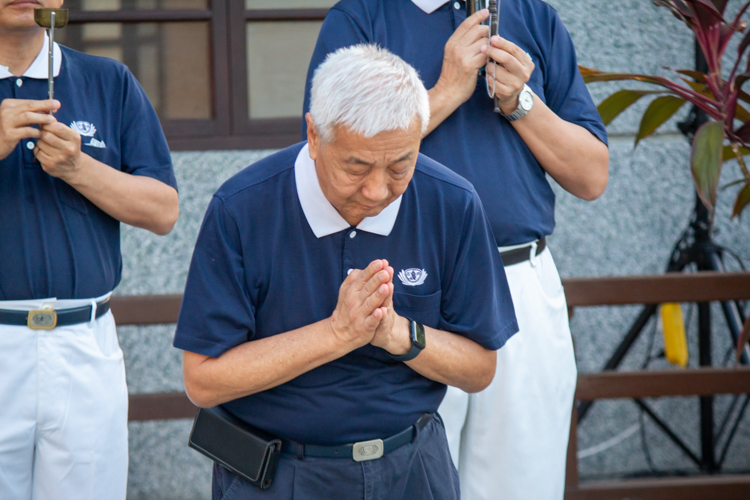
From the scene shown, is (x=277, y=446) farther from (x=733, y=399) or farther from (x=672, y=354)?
(x=733, y=399)

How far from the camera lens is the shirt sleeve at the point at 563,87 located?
6.81ft

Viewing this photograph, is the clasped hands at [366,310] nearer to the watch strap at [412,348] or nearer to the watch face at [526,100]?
the watch strap at [412,348]

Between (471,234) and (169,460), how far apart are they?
2569mm

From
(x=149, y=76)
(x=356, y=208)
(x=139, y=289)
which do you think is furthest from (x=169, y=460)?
(x=356, y=208)

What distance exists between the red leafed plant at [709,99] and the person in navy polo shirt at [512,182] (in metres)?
0.37

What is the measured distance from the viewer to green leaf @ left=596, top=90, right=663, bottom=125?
8.28ft

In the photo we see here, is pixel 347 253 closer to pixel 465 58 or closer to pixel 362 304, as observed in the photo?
pixel 362 304

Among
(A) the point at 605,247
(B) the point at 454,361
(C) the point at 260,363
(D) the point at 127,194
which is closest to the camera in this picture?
(C) the point at 260,363

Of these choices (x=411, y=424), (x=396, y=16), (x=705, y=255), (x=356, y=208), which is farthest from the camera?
(x=705, y=255)

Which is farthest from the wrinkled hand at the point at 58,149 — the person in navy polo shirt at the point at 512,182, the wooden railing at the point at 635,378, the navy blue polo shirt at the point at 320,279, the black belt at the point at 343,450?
the wooden railing at the point at 635,378

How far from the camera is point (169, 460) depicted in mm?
3650

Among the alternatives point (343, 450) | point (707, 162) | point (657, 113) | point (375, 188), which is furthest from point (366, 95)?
point (657, 113)

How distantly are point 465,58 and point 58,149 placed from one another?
98 centimetres

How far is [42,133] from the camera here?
175cm
